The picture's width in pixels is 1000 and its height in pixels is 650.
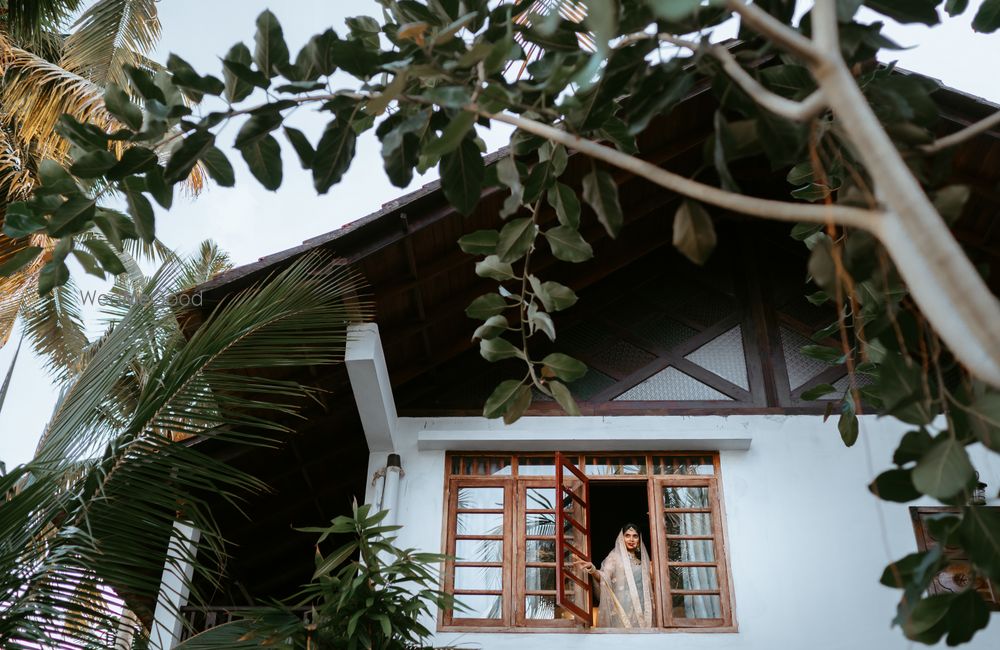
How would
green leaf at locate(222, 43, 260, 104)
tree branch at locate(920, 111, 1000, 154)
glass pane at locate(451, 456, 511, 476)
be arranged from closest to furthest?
1. tree branch at locate(920, 111, 1000, 154)
2. green leaf at locate(222, 43, 260, 104)
3. glass pane at locate(451, 456, 511, 476)

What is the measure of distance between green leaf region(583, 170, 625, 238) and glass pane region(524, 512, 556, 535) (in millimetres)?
3798

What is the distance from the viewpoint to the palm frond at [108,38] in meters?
9.27

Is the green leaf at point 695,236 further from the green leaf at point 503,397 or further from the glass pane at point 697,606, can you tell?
the glass pane at point 697,606

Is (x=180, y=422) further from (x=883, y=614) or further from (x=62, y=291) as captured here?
(x=62, y=291)

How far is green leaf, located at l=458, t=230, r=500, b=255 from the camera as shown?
2.95 m

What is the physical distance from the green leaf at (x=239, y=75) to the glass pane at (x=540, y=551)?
12.9 ft

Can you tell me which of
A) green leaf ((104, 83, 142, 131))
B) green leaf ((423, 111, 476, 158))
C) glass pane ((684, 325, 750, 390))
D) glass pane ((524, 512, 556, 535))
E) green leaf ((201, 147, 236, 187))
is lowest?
green leaf ((423, 111, 476, 158))

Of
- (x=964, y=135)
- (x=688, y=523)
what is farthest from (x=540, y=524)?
(x=964, y=135)

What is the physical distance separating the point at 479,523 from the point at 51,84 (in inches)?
235

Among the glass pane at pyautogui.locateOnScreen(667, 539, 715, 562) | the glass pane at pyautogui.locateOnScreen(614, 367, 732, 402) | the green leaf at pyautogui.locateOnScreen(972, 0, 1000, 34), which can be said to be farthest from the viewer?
the glass pane at pyautogui.locateOnScreen(614, 367, 732, 402)

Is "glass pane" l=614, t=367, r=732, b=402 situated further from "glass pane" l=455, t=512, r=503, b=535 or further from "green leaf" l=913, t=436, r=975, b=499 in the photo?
"green leaf" l=913, t=436, r=975, b=499

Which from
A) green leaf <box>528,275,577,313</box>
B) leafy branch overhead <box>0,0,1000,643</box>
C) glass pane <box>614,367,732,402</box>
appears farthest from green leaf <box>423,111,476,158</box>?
glass pane <box>614,367,732,402</box>

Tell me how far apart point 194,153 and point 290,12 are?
1279 centimetres

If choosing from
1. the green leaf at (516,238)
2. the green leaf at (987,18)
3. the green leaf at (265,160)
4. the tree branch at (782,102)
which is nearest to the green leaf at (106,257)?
the green leaf at (265,160)
